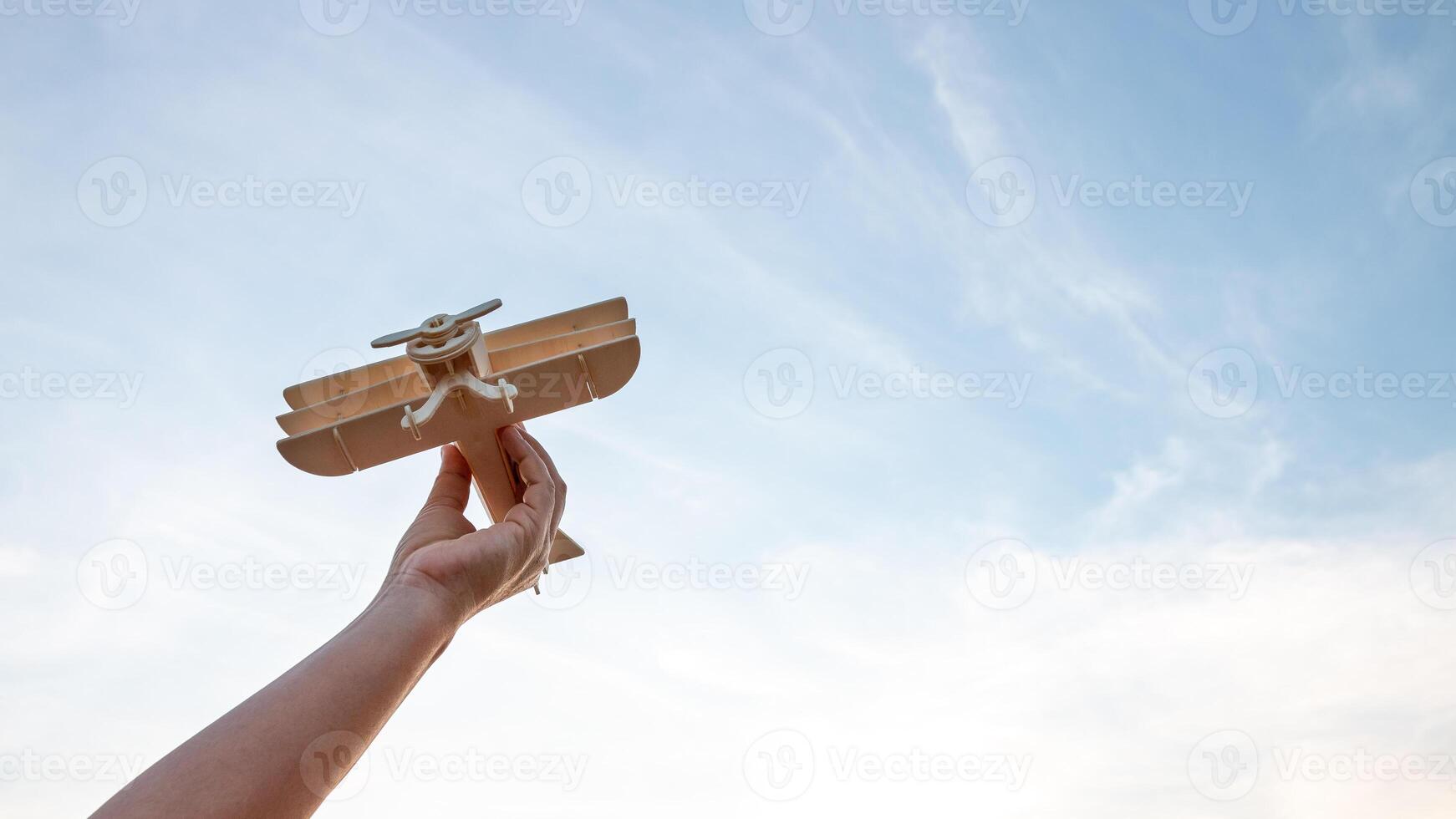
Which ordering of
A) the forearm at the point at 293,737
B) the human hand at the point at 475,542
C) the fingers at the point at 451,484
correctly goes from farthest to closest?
the fingers at the point at 451,484 < the human hand at the point at 475,542 < the forearm at the point at 293,737

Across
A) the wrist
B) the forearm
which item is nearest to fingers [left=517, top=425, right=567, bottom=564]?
the wrist

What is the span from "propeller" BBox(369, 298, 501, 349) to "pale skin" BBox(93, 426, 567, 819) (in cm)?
223

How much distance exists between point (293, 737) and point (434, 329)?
188 inches

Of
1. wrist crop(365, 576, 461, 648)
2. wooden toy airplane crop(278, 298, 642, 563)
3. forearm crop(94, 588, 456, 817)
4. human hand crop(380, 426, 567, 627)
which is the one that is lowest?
forearm crop(94, 588, 456, 817)

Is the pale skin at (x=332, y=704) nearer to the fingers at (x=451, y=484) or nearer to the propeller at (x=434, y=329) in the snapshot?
the fingers at (x=451, y=484)

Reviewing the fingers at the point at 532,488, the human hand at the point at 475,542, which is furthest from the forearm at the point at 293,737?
the fingers at the point at 532,488

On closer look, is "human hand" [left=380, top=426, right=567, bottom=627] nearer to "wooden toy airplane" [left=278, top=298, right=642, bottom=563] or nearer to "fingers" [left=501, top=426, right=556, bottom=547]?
"fingers" [left=501, top=426, right=556, bottom=547]

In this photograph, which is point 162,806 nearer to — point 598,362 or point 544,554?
point 544,554

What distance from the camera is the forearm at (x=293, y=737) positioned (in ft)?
10.1

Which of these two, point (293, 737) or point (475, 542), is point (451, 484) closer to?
point (475, 542)

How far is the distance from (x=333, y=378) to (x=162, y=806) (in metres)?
5.85

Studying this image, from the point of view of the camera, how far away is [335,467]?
8172 mm

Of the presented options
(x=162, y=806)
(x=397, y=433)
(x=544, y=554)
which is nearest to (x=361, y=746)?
(x=162, y=806)

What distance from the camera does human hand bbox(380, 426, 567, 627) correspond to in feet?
16.9
